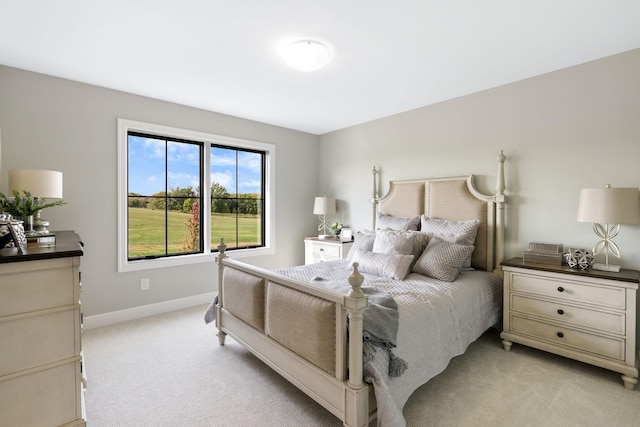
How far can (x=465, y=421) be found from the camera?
1765mm

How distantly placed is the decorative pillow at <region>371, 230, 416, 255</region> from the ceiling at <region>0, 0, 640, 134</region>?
144 cm

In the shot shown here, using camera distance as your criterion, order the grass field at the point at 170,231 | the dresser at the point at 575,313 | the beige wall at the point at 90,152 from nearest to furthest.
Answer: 1. the dresser at the point at 575,313
2. the beige wall at the point at 90,152
3. the grass field at the point at 170,231

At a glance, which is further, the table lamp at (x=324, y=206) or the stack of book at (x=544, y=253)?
the table lamp at (x=324, y=206)

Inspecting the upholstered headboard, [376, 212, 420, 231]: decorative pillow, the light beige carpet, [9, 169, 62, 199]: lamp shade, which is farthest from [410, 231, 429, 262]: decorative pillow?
[9, 169, 62, 199]: lamp shade

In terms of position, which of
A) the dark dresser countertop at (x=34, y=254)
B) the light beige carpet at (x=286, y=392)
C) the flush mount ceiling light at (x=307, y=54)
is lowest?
the light beige carpet at (x=286, y=392)

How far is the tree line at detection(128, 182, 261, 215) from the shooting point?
11.6 ft

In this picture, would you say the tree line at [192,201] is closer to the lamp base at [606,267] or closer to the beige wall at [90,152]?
the beige wall at [90,152]

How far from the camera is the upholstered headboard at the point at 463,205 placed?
2.97 m

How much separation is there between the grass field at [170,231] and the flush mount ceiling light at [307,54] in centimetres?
236

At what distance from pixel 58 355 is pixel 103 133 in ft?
7.84

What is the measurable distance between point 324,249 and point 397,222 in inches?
44.4

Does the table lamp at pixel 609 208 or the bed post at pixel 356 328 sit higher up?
the table lamp at pixel 609 208

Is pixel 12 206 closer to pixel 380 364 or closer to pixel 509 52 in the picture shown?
pixel 380 364

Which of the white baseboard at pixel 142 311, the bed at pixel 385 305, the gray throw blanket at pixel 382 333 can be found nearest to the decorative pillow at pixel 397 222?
the bed at pixel 385 305
